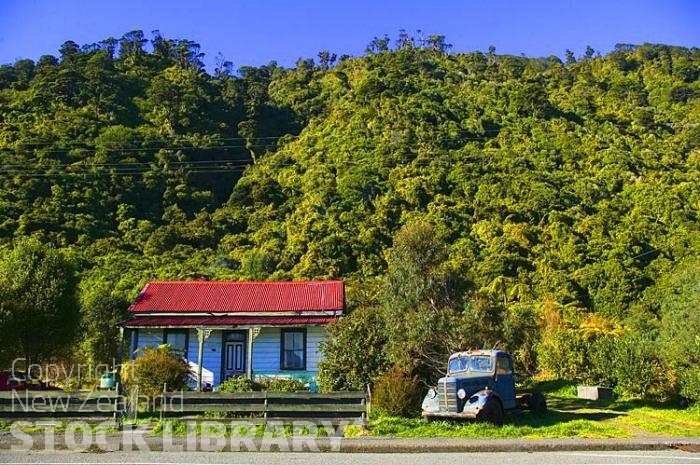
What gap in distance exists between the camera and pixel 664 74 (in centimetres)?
11331

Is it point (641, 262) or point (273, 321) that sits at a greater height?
point (641, 262)

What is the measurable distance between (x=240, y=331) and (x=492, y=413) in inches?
549

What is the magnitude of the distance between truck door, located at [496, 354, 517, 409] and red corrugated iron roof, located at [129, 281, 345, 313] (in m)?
10.8

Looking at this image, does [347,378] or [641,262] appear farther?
[641,262]

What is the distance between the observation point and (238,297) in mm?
28391

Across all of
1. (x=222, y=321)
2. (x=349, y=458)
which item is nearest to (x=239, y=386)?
(x=222, y=321)

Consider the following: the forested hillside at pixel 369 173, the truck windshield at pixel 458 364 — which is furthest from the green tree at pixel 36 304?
the truck windshield at pixel 458 364

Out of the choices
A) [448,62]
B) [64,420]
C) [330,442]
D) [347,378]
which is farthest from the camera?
[448,62]

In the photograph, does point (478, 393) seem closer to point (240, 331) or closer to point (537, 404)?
point (537, 404)

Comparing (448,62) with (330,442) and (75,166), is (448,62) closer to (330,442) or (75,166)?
(75,166)

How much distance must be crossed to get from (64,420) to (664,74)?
118704 mm

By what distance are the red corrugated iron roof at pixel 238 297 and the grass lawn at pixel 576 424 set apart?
35.7 feet

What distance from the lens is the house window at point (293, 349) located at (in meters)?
26.4

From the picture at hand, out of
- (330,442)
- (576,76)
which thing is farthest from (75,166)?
(576,76)
